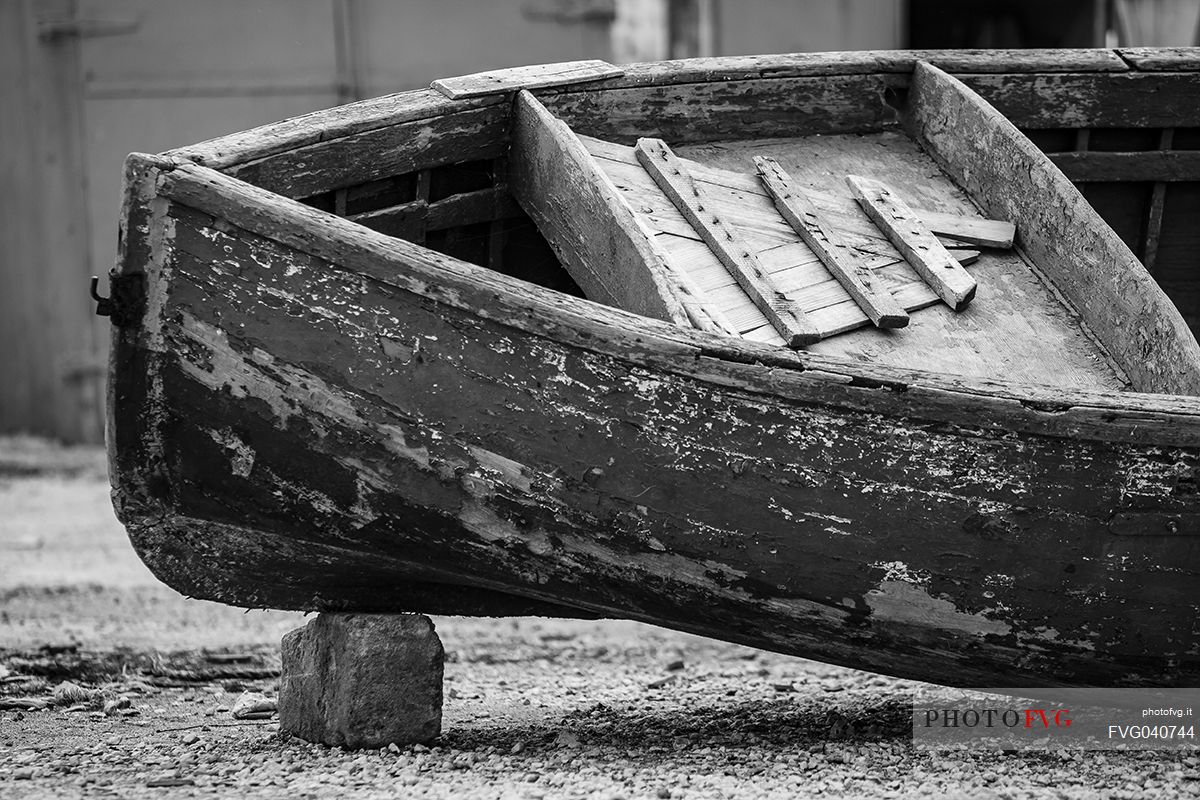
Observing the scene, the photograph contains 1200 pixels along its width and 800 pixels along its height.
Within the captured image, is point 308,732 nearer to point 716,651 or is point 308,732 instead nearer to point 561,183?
point 561,183

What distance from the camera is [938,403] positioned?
8.61 feet

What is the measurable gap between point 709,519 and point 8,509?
16.3ft

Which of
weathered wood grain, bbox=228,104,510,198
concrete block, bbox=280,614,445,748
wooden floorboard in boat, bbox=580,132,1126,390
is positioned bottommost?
concrete block, bbox=280,614,445,748

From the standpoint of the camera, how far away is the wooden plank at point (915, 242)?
3.54 metres

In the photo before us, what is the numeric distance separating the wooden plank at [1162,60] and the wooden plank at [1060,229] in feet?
2.02

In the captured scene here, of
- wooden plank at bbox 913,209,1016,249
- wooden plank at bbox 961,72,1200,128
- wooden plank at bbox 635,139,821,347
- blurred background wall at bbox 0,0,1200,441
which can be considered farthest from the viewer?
blurred background wall at bbox 0,0,1200,441

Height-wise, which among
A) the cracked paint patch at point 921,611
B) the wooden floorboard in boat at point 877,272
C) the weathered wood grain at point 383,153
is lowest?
the cracked paint patch at point 921,611

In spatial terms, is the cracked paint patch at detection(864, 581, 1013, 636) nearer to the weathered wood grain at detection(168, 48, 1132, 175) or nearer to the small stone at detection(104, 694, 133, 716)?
the weathered wood grain at detection(168, 48, 1132, 175)

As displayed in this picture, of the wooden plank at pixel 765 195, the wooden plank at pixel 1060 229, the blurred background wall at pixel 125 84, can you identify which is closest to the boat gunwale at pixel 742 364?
the wooden plank at pixel 1060 229

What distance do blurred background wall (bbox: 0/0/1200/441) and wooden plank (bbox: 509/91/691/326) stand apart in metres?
4.78

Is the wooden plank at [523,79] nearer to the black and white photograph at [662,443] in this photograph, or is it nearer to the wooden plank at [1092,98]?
the black and white photograph at [662,443]

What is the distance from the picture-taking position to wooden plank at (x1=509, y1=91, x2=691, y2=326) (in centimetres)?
310

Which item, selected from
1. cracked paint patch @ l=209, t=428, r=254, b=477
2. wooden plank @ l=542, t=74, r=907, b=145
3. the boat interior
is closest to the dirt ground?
cracked paint patch @ l=209, t=428, r=254, b=477

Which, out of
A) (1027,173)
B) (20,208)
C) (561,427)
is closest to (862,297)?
(1027,173)
